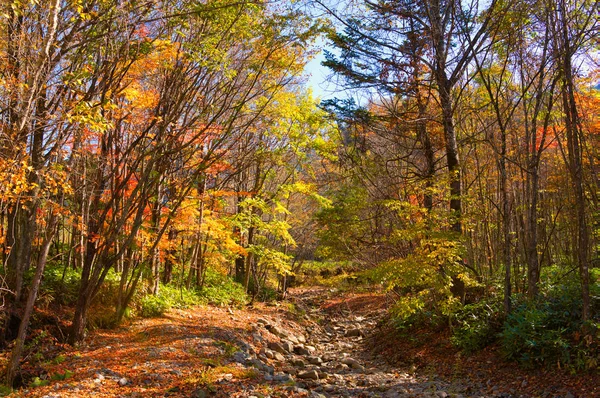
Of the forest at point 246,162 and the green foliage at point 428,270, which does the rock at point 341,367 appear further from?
the green foliage at point 428,270

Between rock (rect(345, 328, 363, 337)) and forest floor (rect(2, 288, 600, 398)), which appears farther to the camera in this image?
rock (rect(345, 328, 363, 337))

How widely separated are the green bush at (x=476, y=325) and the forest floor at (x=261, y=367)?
0.76 ft

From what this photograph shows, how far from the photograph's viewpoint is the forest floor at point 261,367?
543 centimetres

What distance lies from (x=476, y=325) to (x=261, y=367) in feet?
13.5

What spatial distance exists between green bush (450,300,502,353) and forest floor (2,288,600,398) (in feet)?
0.76

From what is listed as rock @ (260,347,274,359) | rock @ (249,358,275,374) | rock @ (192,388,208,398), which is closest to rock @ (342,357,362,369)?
rock @ (260,347,274,359)

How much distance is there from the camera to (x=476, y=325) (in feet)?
25.0

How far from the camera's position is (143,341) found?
25.2 feet

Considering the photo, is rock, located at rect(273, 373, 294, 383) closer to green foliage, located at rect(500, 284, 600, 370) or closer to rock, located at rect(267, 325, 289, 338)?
green foliage, located at rect(500, 284, 600, 370)

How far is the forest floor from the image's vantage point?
5.43 metres

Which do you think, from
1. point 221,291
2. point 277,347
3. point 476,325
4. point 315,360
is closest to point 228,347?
point 277,347

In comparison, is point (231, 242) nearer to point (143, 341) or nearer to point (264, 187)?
point (143, 341)

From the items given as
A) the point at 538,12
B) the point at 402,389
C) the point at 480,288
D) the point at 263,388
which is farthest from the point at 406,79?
the point at 263,388

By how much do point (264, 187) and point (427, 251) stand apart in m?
10.7
